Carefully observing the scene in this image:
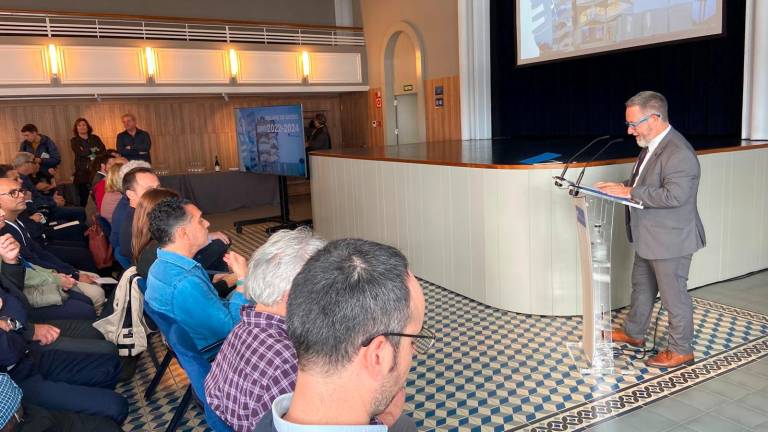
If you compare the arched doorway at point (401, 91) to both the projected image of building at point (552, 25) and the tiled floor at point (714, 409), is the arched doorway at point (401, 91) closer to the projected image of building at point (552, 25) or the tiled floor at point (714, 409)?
the projected image of building at point (552, 25)

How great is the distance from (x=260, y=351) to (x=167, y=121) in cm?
1044

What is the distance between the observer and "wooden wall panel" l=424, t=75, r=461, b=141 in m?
9.97

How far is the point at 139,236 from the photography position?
3.15m

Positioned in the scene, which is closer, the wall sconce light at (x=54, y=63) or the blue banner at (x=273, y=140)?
the blue banner at (x=273, y=140)

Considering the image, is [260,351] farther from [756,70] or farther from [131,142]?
[131,142]

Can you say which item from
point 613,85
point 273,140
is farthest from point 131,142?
point 613,85

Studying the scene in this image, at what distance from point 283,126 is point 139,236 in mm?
4627

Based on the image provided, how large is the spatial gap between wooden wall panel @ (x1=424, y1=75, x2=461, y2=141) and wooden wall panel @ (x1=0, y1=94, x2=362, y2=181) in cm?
191

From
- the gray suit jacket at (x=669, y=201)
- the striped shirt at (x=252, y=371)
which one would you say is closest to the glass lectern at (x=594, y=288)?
the gray suit jacket at (x=669, y=201)

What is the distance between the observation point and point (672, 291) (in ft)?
10.2

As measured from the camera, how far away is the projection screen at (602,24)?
6.04 meters

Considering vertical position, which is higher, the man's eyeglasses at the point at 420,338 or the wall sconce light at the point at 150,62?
the wall sconce light at the point at 150,62

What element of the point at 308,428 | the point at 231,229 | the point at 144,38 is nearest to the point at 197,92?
the point at 144,38

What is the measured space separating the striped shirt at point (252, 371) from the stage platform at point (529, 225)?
2.70 metres
